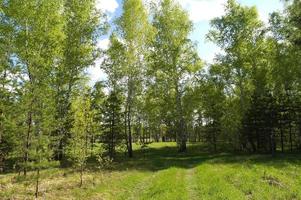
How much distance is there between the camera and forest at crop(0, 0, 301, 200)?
2284cm

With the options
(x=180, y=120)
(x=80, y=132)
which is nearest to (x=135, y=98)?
(x=180, y=120)

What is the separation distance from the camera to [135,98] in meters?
48.4

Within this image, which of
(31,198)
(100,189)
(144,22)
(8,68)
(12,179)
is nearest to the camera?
(31,198)

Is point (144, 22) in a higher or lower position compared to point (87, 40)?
higher

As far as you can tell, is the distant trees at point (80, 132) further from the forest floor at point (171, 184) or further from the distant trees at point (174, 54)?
the distant trees at point (174, 54)

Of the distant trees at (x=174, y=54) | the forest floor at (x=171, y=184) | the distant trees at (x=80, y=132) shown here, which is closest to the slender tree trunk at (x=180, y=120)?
the distant trees at (x=174, y=54)

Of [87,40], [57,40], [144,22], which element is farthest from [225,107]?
[57,40]

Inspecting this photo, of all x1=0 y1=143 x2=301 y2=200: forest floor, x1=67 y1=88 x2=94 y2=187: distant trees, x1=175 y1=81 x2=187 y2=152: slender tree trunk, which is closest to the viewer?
x1=0 y1=143 x2=301 y2=200: forest floor

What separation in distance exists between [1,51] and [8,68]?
6.38 feet

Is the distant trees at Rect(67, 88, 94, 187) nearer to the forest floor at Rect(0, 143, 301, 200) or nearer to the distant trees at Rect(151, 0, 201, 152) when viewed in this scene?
the forest floor at Rect(0, 143, 301, 200)

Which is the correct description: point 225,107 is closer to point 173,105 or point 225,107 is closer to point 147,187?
point 173,105

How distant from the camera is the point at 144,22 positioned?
4700 cm

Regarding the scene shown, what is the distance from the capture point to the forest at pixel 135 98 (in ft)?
74.9

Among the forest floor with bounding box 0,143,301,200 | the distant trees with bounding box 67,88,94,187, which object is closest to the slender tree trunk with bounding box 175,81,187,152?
the forest floor with bounding box 0,143,301,200
